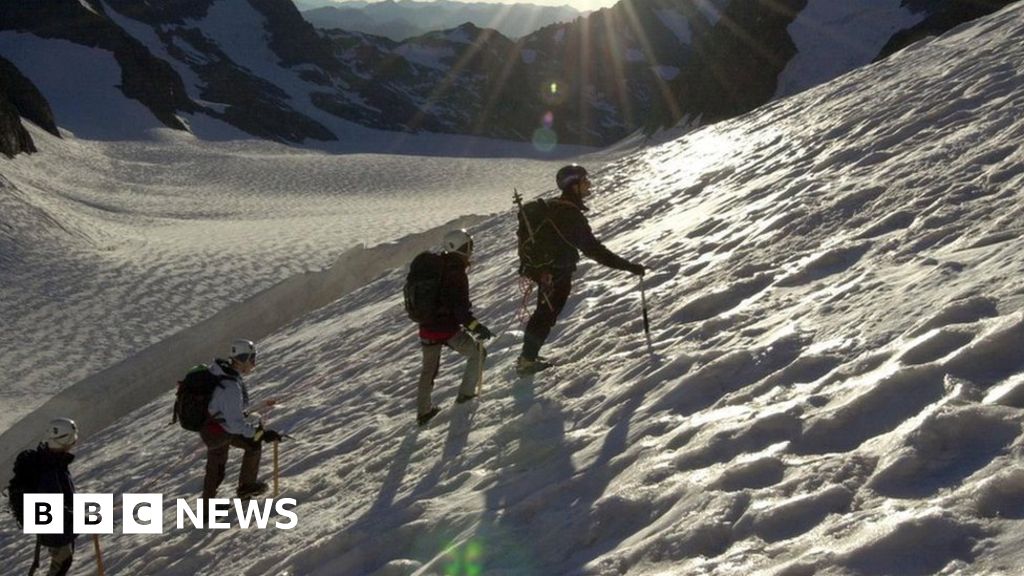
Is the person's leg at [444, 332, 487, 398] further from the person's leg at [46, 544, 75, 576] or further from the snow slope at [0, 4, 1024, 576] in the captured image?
the person's leg at [46, 544, 75, 576]

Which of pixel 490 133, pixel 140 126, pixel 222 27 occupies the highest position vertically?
pixel 222 27

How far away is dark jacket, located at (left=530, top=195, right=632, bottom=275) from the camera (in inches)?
288

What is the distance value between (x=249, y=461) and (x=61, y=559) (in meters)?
1.69

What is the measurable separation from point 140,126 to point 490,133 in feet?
184

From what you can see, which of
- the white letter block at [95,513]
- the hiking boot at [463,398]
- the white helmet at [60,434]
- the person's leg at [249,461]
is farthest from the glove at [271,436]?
the white letter block at [95,513]

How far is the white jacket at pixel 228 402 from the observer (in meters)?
7.19

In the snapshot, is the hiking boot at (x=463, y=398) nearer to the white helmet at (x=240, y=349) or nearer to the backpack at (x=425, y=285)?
the backpack at (x=425, y=285)

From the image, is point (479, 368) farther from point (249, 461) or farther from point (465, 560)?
point (465, 560)

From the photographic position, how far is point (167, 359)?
17.3 metres

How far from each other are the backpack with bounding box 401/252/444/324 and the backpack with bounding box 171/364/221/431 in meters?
1.62

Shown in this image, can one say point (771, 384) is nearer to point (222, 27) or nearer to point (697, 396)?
point (697, 396)

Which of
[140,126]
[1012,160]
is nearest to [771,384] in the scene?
[1012,160]

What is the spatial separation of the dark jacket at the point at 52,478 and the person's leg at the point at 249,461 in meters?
1.26

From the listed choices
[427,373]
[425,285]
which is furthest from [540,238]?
[427,373]
